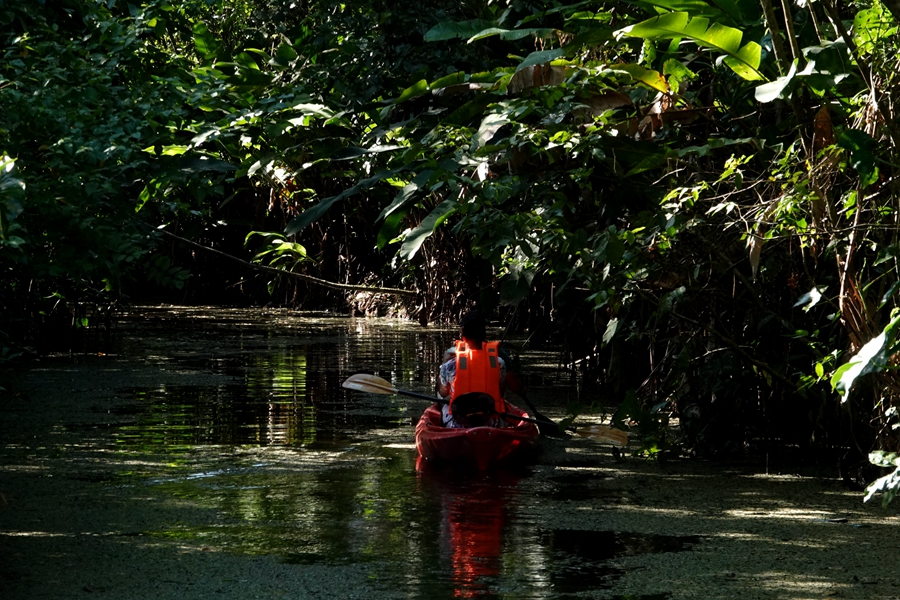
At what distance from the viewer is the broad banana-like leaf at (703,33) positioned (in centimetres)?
565

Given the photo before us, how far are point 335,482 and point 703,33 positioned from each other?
3277 mm

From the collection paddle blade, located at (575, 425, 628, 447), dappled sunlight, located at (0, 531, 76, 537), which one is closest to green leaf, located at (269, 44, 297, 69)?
paddle blade, located at (575, 425, 628, 447)

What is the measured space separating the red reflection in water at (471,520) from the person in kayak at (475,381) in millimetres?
406

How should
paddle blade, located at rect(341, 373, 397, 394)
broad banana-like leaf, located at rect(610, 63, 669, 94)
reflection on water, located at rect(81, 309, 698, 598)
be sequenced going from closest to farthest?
reflection on water, located at rect(81, 309, 698, 598) < broad banana-like leaf, located at rect(610, 63, 669, 94) < paddle blade, located at rect(341, 373, 397, 394)

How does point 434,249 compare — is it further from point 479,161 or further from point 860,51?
point 860,51

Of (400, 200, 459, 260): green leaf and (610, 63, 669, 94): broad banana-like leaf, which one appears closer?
(610, 63, 669, 94): broad banana-like leaf

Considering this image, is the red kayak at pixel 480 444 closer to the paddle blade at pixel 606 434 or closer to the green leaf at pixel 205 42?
the paddle blade at pixel 606 434

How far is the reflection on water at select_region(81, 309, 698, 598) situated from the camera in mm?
5367

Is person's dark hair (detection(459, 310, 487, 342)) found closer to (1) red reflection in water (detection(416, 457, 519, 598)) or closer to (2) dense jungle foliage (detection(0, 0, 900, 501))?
(2) dense jungle foliage (detection(0, 0, 900, 501))

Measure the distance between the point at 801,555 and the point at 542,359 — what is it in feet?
→ 29.7

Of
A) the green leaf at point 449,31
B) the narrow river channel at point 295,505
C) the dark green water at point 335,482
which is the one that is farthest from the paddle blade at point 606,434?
the green leaf at point 449,31

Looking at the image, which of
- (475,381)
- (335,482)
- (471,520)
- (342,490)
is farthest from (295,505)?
(475,381)

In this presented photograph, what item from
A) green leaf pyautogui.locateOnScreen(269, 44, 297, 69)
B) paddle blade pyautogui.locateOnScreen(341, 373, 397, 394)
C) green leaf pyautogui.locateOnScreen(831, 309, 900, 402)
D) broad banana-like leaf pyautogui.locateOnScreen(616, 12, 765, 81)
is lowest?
paddle blade pyautogui.locateOnScreen(341, 373, 397, 394)

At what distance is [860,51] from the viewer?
18.1 ft
